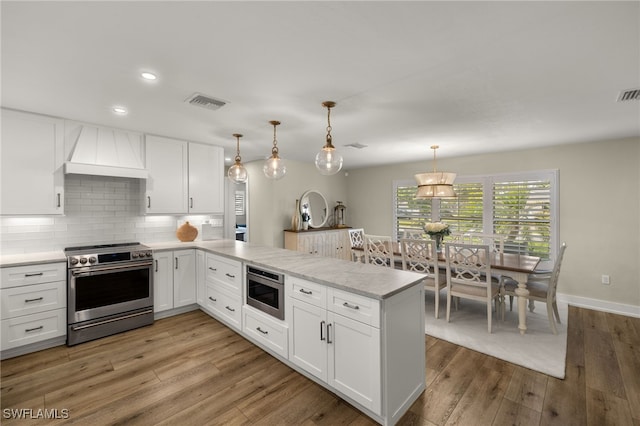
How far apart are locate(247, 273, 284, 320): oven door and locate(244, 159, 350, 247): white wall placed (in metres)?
2.68

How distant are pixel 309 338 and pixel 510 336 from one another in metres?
2.35

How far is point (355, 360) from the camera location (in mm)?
1996

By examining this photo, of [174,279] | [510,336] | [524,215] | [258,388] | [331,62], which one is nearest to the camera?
[331,62]

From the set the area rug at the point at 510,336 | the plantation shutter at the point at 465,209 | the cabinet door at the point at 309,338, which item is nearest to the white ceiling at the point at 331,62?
the cabinet door at the point at 309,338

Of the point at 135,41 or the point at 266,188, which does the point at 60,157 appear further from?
the point at 266,188

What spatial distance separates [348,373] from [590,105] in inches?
126

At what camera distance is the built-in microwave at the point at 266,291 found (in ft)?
8.54

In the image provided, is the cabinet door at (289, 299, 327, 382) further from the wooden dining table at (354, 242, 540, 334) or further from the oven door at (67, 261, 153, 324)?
the wooden dining table at (354, 242, 540, 334)

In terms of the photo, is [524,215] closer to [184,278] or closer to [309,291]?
[309,291]

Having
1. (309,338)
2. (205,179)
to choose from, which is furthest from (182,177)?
(309,338)

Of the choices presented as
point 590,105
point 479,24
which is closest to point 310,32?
point 479,24

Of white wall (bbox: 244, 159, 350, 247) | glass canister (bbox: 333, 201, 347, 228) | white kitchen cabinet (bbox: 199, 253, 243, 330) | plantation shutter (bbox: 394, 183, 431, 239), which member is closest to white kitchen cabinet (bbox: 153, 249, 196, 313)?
white kitchen cabinet (bbox: 199, 253, 243, 330)

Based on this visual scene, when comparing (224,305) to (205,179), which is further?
(205,179)

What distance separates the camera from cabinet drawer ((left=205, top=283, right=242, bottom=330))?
318 centimetres
